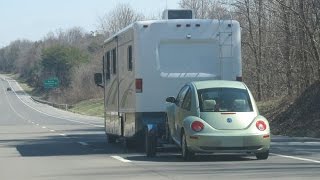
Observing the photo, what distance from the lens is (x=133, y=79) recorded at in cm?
1812

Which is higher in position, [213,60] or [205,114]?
[213,60]

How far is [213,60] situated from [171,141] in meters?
2.45

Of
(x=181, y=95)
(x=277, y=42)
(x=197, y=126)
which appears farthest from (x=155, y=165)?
(x=277, y=42)

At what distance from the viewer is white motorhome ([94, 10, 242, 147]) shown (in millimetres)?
17812

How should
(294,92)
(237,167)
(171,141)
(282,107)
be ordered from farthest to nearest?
(294,92), (282,107), (171,141), (237,167)

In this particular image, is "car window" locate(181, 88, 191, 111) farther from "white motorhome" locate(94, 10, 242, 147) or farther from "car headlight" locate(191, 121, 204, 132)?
"white motorhome" locate(94, 10, 242, 147)

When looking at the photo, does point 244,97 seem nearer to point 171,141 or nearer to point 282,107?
point 171,141

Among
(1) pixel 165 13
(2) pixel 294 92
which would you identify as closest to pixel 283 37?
(2) pixel 294 92

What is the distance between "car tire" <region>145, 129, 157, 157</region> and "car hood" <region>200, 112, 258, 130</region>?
2.07m

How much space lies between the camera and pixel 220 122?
49.8 ft

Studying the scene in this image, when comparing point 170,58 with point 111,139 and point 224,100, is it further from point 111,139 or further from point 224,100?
point 111,139

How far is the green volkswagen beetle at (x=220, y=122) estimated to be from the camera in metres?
15.1

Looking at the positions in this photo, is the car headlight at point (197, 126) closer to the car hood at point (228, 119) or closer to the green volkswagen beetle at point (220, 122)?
the green volkswagen beetle at point (220, 122)

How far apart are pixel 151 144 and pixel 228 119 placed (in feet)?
8.53
